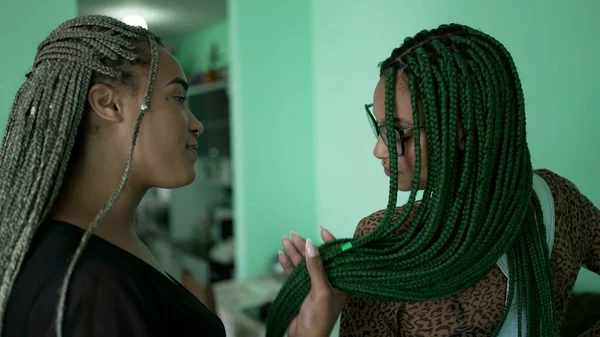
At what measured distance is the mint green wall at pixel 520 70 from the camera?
1183 mm

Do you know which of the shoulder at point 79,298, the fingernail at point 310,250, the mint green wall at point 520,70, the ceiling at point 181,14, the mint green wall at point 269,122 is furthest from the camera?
the ceiling at point 181,14

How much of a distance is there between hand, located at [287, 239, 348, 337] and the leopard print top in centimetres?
9

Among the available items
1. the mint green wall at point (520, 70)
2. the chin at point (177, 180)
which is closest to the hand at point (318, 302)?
the chin at point (177, 180)

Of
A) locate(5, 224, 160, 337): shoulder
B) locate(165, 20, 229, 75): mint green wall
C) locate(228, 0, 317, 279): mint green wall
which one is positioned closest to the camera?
locate(5, 224, 160, 337): shoulder

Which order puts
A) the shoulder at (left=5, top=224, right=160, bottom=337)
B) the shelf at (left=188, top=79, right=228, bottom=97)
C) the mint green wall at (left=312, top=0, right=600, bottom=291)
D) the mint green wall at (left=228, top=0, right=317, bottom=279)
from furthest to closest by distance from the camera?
1. the shelf at (left=188, top=79, right=228, bottom=97)
2. the mint green wall at (left=228, top=0, right=317, bottom=279)
3. the mint green wall at (left=312, top=0, right=600, bottom=291)
4. the shoulder at (left=5, top=224, right=160, bottom=337)

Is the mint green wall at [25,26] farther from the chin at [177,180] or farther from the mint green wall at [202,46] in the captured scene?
the mint green wall at [202,46]

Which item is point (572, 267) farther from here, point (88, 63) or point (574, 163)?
point (88, 63)

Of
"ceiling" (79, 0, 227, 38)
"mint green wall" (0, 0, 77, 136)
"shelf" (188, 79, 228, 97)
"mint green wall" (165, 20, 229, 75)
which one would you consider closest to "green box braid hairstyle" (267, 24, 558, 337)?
"mint green wall" (0, 0, 77, 136)

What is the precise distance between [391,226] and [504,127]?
0.25m

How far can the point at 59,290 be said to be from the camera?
1.72 feet

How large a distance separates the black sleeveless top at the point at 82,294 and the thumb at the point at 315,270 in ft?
0.79

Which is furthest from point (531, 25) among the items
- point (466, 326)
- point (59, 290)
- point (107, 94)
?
point (59, 290)

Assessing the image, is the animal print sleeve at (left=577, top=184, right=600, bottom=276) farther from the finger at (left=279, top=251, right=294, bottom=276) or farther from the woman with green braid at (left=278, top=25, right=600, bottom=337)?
the finger at (left=279, top=251, right=294, bottom=276)

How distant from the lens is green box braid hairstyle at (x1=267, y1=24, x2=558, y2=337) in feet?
2.32
